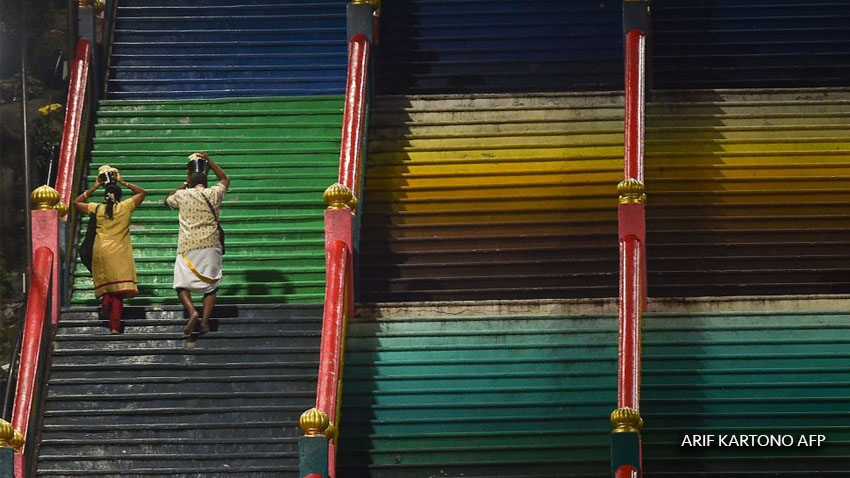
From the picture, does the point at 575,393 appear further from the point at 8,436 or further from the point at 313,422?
the point at 8,436

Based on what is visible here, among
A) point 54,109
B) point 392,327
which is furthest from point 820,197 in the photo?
point 54,109

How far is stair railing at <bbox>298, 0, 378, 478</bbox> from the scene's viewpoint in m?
21.1

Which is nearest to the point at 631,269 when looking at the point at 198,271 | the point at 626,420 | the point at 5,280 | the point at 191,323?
the point at 626,420

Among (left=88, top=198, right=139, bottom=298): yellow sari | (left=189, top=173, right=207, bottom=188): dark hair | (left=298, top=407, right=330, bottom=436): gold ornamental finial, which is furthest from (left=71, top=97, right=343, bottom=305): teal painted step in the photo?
(left=298, top=407, right=330, bottom=436): gold ornamental finial

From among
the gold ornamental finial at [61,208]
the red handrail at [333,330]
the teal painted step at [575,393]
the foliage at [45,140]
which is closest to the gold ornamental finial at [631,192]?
the teal painted step at [575,393]

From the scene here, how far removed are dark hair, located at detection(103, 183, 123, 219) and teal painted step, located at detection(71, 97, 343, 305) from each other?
1.14m

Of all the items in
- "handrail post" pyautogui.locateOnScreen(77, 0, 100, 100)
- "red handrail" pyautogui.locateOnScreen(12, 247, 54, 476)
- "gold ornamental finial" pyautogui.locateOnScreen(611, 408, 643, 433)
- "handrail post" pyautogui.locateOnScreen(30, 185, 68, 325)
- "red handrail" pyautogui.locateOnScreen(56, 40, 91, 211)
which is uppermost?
"handrail post" pyautogui.locateOnScreen(77, 0, 100, 100)

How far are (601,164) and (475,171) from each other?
1.44 metres

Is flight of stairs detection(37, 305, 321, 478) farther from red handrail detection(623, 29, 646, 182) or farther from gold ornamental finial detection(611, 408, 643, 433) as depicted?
red handrail detection(623, 29, 646, 182)

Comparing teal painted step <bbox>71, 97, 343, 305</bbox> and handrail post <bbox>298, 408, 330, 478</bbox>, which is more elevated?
teal painted step <bbox>71, 97, 343, 305</bbox>

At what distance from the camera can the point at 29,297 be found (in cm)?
2300

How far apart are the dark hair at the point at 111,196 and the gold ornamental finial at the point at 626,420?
5785 mm

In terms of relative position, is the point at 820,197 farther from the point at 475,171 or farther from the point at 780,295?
the point at 475,171

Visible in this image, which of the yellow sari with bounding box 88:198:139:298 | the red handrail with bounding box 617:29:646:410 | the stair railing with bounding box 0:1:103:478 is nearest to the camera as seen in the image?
the red handrail with bounding box 617:29:646:410
